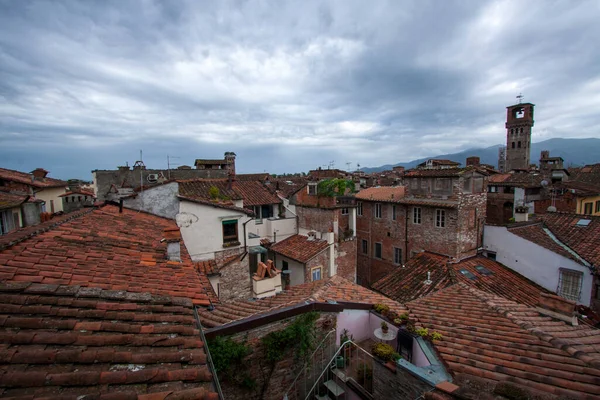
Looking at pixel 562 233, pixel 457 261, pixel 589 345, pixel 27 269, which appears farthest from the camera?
pixel 457 261

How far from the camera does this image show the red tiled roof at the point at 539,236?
47.6 ft

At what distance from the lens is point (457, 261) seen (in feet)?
57.8

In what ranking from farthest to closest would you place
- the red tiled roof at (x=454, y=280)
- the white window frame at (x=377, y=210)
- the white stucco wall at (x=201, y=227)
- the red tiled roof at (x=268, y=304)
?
the white window frame at (x=377, y=210)
the red tiled roof at (x=454, y=280)
the white stucco wall at (x=201, y=227)
the red tiled roof at (x=268, y=304)

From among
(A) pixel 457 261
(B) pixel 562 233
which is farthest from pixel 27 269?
(B) pixel 562 233

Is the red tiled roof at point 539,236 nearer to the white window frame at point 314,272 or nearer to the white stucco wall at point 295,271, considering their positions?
the white window frame at point 314,272

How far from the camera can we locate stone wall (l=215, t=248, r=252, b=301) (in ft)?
47.2

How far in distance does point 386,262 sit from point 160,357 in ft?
72.6

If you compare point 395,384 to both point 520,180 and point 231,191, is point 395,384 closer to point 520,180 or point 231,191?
point 231,191

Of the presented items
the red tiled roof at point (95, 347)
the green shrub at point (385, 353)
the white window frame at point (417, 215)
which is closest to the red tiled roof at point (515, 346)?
the green shrub at point (385, 353)

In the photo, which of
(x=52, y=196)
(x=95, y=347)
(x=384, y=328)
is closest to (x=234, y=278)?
(x=384, y=328)

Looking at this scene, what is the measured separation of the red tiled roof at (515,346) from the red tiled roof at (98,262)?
5284 millimetres

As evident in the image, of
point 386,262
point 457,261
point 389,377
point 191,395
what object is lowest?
point 386,262

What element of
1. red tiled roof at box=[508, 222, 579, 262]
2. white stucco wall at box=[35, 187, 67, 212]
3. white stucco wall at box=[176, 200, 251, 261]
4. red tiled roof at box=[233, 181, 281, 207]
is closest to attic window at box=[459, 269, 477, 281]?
red tiled roof at box=[508, 222, 579, 262]

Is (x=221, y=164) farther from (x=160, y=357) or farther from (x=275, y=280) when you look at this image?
(x=160, y=357)
